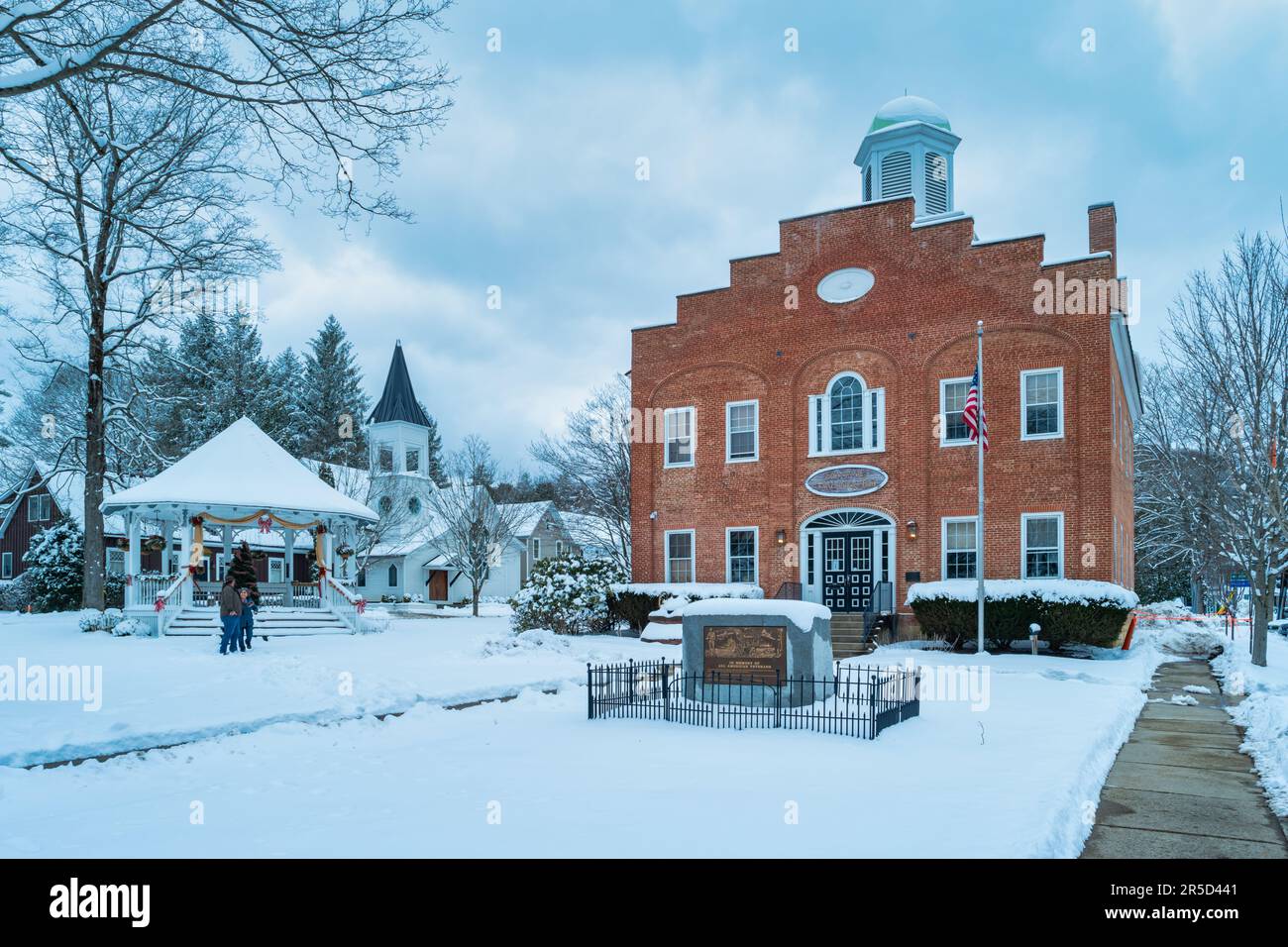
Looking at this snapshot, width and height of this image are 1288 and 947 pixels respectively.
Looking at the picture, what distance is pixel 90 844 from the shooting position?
651 cm

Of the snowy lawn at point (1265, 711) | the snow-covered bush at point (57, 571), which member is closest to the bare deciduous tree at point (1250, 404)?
the snowy lawn at point (1265, 711)

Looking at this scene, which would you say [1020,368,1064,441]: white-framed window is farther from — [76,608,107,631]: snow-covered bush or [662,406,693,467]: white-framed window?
[76,608,107,631]: snow-covered bush

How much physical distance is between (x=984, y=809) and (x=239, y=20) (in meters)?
10.7

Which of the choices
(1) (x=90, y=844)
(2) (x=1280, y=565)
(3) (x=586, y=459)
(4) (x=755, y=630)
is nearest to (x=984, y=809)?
(4) (x=755, y=630)

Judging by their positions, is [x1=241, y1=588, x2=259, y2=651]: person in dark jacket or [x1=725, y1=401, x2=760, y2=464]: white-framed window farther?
[x1=725, y1=401, x2=760, y2=464]: white-framed window

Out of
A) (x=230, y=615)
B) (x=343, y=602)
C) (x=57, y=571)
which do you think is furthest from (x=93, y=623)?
(x=57, y=571)

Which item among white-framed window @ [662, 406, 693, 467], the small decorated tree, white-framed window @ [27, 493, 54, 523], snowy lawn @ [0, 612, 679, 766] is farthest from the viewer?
white-framed window @ [27, 493, 54, 523]

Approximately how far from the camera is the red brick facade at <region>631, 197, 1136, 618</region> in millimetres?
22734

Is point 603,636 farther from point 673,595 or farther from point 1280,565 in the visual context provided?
point 1280,565

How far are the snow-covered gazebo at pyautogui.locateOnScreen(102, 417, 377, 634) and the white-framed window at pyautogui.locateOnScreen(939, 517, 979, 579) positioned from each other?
16424 mm

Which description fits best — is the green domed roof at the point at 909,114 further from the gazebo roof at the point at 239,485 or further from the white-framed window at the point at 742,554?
the gazebo roof at the point at 239,485

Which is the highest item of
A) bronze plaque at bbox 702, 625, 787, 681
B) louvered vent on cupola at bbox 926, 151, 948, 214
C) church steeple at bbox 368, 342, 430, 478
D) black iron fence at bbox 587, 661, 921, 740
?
louvered vent on cupola at bbox 926, 151, 948, 214

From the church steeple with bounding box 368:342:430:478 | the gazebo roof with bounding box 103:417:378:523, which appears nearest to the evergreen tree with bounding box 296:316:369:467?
the church steeple with bounding box 368:342:430:478

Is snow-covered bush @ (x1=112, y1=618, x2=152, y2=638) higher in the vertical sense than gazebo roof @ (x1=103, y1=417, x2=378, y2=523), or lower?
lower
